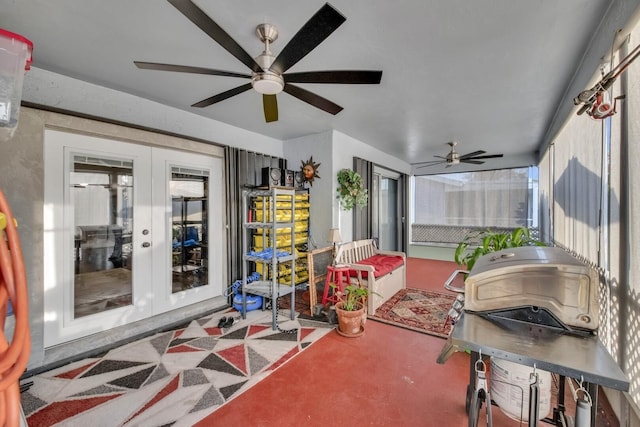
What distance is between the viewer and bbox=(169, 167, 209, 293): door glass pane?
3236 millimetres

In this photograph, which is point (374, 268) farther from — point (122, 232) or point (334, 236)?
point (122, 232)

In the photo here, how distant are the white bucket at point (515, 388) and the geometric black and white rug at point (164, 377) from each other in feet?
5.35

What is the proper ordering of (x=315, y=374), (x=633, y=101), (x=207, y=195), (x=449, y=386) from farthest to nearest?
(x=207, y=195), (x=315, y=374), (x=449, y=386), (x=633, y=101)

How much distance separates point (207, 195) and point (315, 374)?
101 inches

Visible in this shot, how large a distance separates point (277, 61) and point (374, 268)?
2741 millimetres

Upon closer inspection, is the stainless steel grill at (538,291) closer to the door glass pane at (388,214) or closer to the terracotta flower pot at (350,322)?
the terracotta flower pot at (350,322)

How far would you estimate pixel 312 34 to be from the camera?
4.40 feet

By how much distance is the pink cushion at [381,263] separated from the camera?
3.50 metres

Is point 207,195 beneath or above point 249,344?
above

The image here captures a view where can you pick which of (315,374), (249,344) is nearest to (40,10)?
(249,344)

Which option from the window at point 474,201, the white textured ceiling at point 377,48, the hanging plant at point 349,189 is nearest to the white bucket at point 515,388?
the white textured ceiling at point 377,48

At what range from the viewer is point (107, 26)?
69.2 inches

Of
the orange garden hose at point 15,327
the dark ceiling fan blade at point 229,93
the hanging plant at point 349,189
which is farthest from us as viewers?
the hanging plant at point 349,189

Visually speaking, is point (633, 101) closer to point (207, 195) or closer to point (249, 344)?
point (249, 344)
